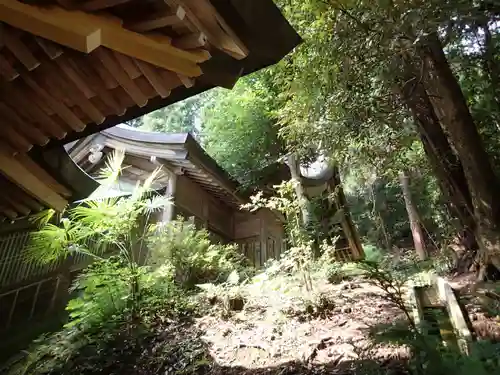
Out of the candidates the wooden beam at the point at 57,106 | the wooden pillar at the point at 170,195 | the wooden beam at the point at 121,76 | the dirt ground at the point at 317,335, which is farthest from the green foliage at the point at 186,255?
the wooden beam at the point at 121,76

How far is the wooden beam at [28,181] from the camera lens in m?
2.53

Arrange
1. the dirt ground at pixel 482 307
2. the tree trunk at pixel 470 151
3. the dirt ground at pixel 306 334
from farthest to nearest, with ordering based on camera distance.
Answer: the tree trunk at pixel 470 151 < the dirt ground at pixel 306 334 < the dirt ground at pixel 482 307

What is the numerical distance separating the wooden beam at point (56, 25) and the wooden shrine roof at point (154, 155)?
23.2 ft

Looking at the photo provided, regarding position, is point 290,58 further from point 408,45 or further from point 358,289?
point 358,289

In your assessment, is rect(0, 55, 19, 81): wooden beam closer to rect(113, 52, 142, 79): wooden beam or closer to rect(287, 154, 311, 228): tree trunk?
rect(113, 52, 142, 79): wooden beam

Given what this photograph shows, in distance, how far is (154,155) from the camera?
9375mm

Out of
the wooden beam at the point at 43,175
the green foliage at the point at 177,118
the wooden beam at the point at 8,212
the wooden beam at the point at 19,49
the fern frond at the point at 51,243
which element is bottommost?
the wooden beam at the point at 8,212

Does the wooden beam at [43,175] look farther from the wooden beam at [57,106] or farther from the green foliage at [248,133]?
the green foliage at [248,133]

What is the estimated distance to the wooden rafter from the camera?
1669 mm

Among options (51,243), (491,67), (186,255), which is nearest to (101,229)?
(51,243)

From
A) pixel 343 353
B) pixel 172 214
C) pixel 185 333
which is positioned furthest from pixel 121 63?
pixel 172 214

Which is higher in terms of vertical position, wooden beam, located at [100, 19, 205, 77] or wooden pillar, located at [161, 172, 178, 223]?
wooden pillar, located at [161, 172, 178, 223]

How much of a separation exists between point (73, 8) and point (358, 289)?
262 inches

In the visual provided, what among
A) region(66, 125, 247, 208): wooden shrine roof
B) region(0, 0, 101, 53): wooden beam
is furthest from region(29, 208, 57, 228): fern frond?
region(66, 125, 247, 208): wooden shrine roof
